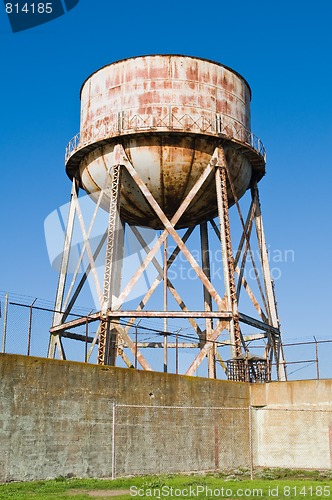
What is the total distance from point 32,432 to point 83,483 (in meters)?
1.67

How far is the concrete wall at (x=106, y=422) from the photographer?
15445 millimetres

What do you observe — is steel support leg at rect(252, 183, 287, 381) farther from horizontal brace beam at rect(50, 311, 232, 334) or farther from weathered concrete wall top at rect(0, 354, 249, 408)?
weathered concrete wall top at rect(0, 354, 249, 408)

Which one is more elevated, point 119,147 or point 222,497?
point 119,147

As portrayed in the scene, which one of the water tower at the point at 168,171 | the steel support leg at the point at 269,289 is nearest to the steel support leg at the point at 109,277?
the water tower at the point at 168,171

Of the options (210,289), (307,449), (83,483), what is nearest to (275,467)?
(307,449)

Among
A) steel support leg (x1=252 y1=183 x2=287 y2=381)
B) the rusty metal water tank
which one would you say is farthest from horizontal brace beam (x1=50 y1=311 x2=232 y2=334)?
the rusty metal water tank

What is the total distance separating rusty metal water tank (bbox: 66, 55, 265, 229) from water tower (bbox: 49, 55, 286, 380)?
43mm

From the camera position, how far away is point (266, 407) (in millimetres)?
23328

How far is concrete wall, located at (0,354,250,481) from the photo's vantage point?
15445 mm

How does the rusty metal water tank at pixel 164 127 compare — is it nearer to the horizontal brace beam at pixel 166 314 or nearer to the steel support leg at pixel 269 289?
the steel support leg at pixel 269 289

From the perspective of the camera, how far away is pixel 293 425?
74.2ft

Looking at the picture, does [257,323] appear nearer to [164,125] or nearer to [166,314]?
[166,314]

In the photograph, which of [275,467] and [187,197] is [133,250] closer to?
[187,197]

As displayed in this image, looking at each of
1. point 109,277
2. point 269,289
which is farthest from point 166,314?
point 269,289
